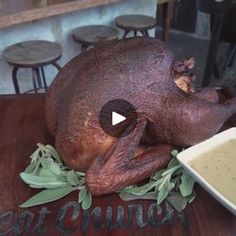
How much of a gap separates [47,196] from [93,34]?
1.24 m

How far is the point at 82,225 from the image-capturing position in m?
0.62

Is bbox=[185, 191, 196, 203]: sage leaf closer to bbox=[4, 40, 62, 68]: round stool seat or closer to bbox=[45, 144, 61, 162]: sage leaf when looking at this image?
bbox=[45, 144, 61, 162]: sage leaf

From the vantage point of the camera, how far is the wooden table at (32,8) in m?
1.45

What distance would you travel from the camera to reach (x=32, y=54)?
1.51m

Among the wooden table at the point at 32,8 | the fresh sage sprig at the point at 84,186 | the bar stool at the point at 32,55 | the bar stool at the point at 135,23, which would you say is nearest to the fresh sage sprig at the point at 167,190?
the fresh sage sprig at the point at 84,186

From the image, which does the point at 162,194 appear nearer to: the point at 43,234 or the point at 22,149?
the point at 43,234

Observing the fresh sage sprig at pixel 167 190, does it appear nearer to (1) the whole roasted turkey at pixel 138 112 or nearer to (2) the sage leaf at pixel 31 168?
(1) the whole roasted turkey at pixel 138 112

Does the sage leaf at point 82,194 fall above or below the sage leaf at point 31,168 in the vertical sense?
below

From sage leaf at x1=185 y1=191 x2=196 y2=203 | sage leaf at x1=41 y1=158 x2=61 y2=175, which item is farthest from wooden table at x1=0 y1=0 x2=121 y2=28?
sage leaf at x1=185 y1=191 x2=196 y2=203

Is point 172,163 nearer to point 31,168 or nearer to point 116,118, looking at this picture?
point 116,118

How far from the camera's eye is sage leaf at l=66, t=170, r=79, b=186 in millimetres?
695

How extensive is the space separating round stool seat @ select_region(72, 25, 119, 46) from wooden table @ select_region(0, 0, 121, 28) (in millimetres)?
147

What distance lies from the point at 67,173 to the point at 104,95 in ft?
0.60

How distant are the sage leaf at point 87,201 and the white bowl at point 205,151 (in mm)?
197
